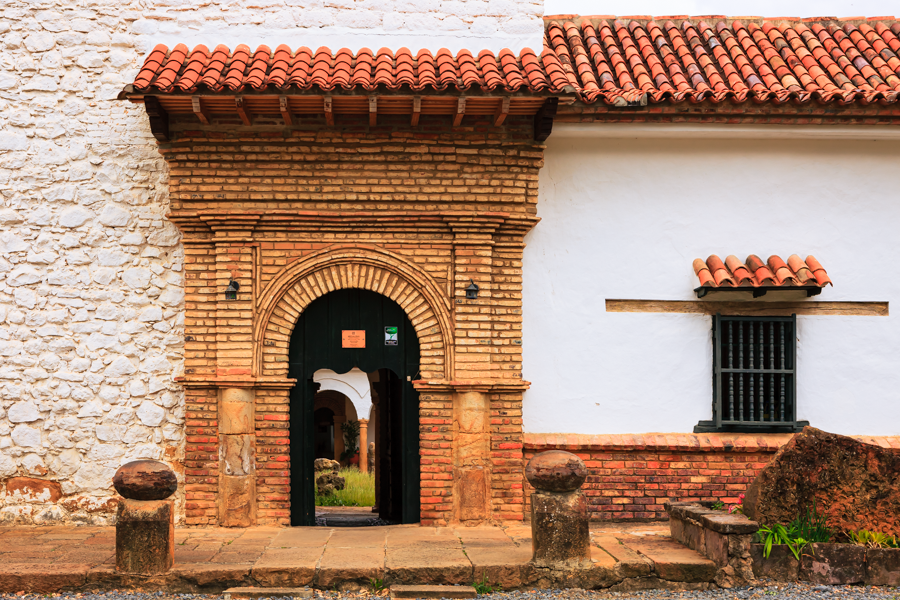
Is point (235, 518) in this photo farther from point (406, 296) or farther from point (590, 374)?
point (590, 374)

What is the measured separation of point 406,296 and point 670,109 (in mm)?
3162

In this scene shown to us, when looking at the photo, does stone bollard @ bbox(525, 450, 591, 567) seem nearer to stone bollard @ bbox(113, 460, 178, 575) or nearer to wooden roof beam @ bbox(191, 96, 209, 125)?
stone bollard @ bbox(113, 460, 178, 575)

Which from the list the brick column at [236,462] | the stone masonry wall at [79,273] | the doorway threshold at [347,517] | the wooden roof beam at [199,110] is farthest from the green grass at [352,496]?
the wooden roof beam at [199,110]

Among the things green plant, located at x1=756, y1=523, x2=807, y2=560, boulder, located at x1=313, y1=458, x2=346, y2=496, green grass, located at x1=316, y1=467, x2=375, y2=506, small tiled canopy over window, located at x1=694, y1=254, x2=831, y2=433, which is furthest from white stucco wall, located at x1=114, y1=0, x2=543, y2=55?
boulder, located at x1=313, y1=458, x2=346, y2=496

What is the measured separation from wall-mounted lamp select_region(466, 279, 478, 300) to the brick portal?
81 millimetres

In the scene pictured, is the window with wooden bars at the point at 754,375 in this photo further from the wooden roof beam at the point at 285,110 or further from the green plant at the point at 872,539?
the wooden roof beam at the point at 285,110

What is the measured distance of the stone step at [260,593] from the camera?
208 inches

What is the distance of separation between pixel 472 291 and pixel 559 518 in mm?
2469

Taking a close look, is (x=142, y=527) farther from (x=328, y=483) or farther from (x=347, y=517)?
(x=328, y=483)

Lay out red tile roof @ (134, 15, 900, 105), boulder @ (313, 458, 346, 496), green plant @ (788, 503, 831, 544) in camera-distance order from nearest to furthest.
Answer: green plant @ (788, 503, 831, 544)
red tile roof @ (134, 15, 900, 105)
boulder @ (313, 458, 346, 496)

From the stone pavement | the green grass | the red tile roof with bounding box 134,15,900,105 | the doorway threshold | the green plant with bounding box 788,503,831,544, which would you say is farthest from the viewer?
the green grass

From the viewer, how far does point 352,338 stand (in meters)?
7.27

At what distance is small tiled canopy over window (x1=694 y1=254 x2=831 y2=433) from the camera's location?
287 inches

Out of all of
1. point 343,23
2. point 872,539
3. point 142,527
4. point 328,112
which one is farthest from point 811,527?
point 343,23
